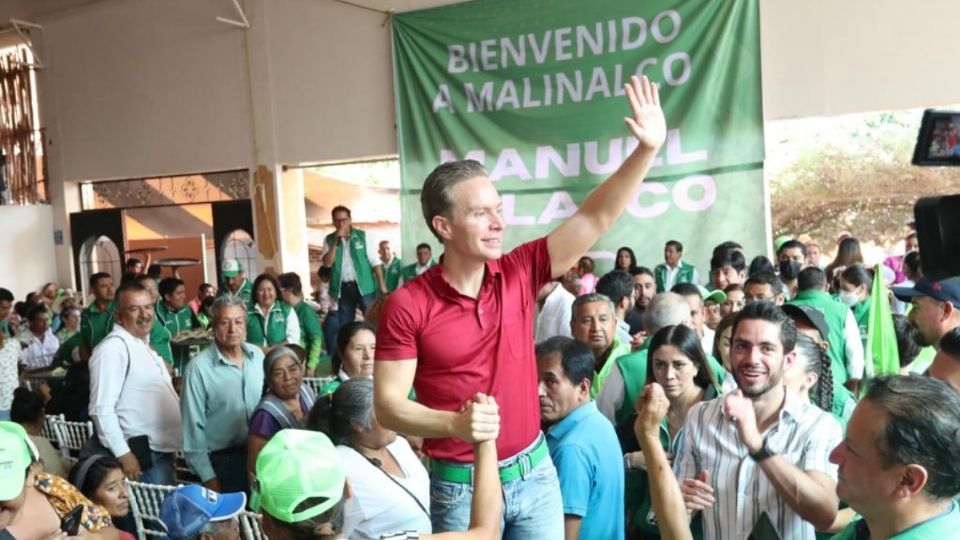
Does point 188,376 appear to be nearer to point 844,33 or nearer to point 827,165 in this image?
point 844,33

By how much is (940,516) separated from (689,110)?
738cm

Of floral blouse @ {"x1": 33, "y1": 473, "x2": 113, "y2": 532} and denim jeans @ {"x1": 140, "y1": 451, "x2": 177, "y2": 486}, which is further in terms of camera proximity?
denim jeans @ {"x1": 140, "y1": 451, "x2": 177, "y2": 486}

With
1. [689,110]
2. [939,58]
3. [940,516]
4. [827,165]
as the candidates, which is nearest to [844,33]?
[939,58]

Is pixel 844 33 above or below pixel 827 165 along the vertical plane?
above

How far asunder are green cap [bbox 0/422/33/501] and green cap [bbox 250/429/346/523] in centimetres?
100

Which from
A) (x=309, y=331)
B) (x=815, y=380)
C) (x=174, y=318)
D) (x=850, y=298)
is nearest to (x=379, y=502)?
(x=815, y=380)

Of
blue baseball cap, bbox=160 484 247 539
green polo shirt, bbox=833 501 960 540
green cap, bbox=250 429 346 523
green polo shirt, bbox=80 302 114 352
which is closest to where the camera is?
green polo shirt, bbox=833 501 960 540

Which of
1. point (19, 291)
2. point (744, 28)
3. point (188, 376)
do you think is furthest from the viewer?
point (19, 291)

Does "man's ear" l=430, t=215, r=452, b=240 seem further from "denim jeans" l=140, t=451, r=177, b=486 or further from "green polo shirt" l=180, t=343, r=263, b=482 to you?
"denim jeans" l=140, t=451, r=177, b=486

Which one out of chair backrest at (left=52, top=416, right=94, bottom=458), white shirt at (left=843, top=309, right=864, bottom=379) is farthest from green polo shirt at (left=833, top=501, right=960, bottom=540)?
chair backrest at (left=52, top=416, right=94, bottom=458)

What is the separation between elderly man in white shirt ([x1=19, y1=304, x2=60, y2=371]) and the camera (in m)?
7.90

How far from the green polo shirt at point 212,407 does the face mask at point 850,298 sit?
3248mm

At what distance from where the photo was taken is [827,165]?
10.8 m

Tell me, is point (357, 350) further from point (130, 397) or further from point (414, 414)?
point (414, 414)
